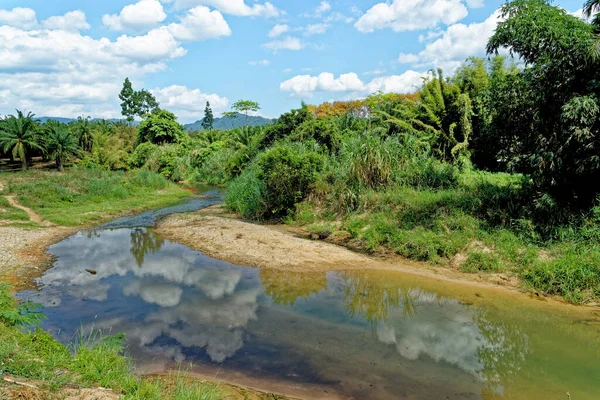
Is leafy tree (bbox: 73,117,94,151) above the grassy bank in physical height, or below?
above

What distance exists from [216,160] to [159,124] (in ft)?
30.8

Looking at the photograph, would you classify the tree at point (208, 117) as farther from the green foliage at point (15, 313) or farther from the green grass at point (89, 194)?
the green foliage at point (15, 313)

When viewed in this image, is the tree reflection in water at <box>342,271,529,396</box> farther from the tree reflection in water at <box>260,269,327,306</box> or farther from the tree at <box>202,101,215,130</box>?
the tree at <box>202,101,215,130</box>

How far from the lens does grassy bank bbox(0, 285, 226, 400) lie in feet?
12.5

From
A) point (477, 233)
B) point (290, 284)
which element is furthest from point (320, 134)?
point (290, 284)

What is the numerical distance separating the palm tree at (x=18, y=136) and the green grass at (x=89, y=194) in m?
8.51

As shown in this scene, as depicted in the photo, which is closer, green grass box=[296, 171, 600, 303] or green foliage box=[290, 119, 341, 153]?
green grass box=[296, 171, 600, 303]

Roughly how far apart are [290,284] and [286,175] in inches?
253

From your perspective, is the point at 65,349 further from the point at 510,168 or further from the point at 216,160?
the point at 216,160

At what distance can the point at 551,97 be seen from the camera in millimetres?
9273

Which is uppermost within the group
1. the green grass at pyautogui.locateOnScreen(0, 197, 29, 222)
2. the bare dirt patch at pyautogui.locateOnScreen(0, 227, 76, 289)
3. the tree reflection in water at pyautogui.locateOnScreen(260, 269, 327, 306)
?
the green grass at pyautogui.locateOnScreen(0, 197, 29, 222)

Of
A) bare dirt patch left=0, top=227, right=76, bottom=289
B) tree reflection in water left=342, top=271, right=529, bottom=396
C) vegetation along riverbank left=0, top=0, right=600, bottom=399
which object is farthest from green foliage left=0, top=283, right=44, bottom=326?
tree reflection in water left=342, top=271, right=529, bottom=396

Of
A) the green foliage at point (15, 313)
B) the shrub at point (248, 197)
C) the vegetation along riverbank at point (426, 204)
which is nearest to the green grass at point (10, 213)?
the vegetation along riverbank at point (426, 204)

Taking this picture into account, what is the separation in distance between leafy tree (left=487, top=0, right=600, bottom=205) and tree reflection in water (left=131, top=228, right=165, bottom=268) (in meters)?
10.5
